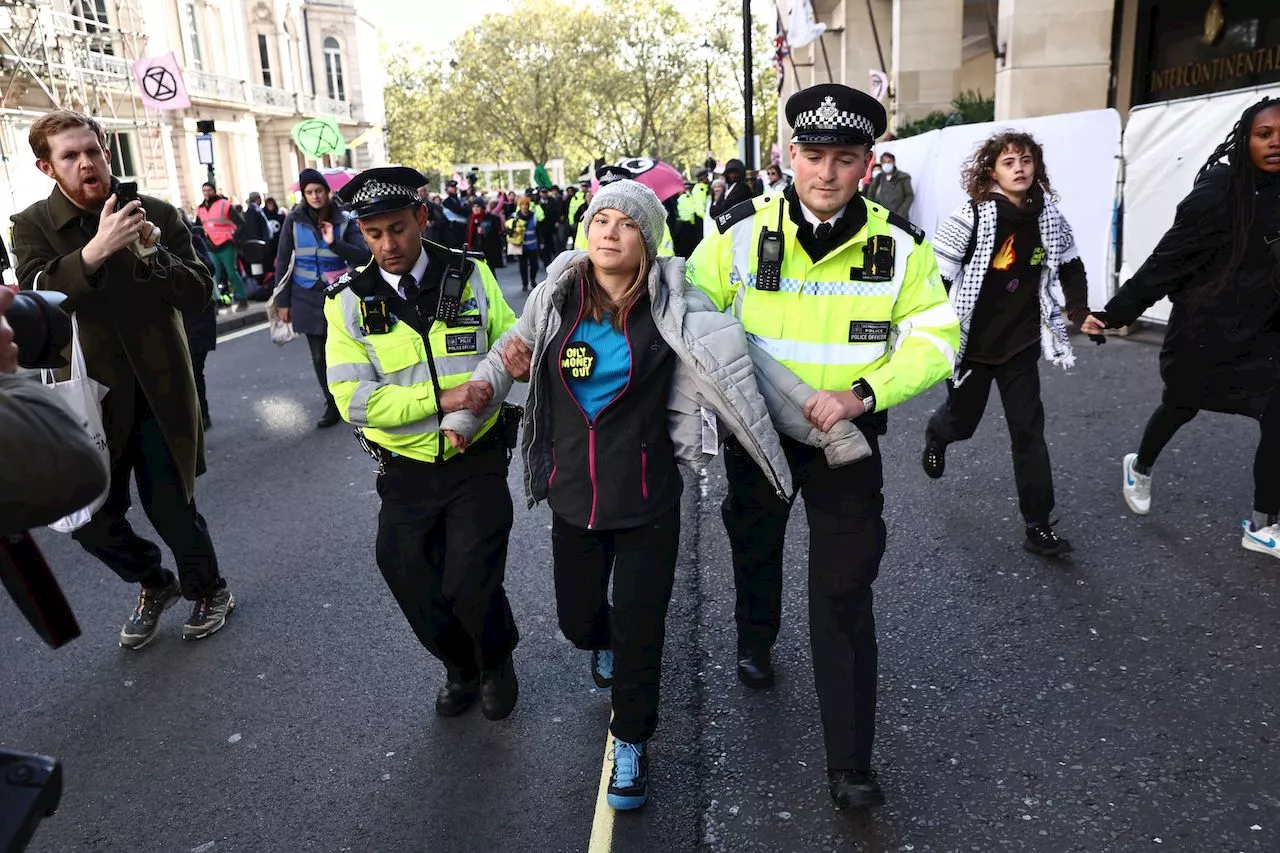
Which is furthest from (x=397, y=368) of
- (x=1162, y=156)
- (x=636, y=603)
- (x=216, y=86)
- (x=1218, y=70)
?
(x=216, y=86)

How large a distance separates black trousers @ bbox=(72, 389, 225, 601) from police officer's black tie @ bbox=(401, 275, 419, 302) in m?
1.45

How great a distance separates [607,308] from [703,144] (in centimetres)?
6761

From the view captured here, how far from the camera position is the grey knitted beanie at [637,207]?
277cm

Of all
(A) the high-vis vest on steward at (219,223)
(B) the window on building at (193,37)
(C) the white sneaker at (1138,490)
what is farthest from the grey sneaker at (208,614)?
(B) the window on building at (193,37)

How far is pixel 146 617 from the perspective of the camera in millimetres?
4262

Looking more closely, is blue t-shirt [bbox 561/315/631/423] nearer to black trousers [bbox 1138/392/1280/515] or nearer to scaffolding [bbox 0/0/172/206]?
black trousers [bbox 1138/392/1280/515]

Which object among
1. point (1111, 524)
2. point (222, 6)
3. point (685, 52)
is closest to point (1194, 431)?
point (1111, 524)

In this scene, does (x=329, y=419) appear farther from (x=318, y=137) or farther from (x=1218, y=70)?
(x=1218, y=70)

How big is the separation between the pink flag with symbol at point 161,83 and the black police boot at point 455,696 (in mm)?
14990

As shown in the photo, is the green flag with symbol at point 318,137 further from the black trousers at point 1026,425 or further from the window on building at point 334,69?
the window on building at point 334,69

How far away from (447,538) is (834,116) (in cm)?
177

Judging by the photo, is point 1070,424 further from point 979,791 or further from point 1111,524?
point 979,791

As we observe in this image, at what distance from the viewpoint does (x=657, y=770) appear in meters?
3.16

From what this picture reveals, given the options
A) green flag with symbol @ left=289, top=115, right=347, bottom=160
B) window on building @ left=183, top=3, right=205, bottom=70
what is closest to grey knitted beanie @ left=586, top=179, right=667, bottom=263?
green flag with symbol @ left=289, top=115, right=347, bottom=160
